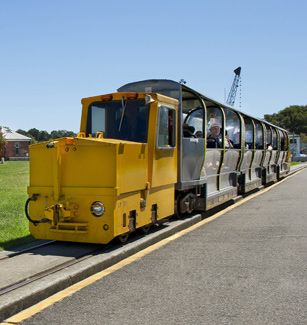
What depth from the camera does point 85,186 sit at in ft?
23.9

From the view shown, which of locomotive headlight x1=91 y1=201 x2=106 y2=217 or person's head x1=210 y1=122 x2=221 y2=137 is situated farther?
person's head x1=210 y1=122 x2=221 y2=137

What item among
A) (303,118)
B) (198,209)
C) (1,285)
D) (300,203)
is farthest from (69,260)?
Answer: (303,118)

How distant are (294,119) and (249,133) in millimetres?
124048

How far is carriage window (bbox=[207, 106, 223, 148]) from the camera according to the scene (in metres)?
12.5

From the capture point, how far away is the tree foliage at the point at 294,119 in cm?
13511

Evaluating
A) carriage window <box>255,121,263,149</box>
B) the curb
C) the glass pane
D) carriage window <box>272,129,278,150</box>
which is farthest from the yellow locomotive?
carriage window <box>272,129,278,150</box>

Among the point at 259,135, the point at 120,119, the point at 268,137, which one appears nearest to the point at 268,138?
the point at 268,137

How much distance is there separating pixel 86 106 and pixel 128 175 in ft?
8.15

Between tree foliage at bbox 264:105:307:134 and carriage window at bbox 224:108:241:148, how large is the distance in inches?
4845

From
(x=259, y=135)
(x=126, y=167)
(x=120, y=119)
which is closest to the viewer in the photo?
(x=126, y=167)

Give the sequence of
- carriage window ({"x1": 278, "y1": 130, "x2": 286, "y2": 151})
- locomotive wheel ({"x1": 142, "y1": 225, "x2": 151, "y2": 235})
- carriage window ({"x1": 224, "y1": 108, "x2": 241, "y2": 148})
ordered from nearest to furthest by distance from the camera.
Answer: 1. locomotive wheel ({"x1": 142, "y1": 225, "x2": 151, "y2": 235})
2. carriage window ({"x1": 224, "y1": 108, "x2": 241, "y2": 148})
3. carriage window ({"x1": 278, "y1": 130, "x2": 286, "y2": 151})

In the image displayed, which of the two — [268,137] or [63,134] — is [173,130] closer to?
[268,137]

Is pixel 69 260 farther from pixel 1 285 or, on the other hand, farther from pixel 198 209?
pixel 198 209

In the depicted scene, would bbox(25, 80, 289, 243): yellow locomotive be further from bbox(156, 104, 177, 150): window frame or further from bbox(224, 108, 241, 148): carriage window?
bbox(224, 108, 241, 148): carriage window
